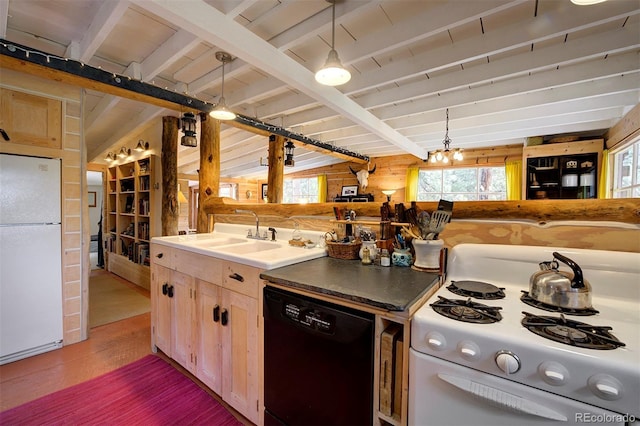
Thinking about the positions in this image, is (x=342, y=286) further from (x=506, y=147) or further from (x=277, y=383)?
(x=506, y=147)

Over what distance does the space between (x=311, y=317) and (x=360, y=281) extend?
10.3 inches

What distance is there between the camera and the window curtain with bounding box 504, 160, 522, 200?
524 centimetres

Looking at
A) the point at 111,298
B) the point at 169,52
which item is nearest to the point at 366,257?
the point at 169,52

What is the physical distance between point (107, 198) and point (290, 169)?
437 cm

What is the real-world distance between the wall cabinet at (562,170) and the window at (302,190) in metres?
4.91

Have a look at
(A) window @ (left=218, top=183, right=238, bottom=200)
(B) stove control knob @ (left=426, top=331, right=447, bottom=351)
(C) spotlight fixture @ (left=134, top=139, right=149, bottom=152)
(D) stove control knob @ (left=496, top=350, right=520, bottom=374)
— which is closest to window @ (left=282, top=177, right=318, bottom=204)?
(A) window @ (left=218, top=183, right=238, bottom=200)

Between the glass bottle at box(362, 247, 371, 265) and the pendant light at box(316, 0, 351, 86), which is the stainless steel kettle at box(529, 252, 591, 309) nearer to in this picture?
the glass bottle at box(362, 247, 371, 265)

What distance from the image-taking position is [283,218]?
2.20m

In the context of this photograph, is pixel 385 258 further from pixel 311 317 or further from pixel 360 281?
pixel 311 317

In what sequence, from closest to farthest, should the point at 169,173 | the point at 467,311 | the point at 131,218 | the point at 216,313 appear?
the point at 467,311 → the point at 216,313 → the point at 169,173 → the point at 131,218

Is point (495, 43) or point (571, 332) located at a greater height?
point (495, 43)

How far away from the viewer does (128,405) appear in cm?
171

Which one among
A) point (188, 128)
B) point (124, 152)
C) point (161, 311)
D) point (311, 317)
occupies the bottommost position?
point (161, 311)

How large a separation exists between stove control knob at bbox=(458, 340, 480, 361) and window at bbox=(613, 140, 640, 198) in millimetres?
3463
